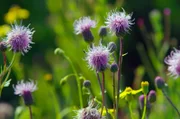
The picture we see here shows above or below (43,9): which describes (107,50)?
below

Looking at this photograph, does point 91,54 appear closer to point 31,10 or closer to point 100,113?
point 100,113

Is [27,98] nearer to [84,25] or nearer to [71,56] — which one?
[84,25]

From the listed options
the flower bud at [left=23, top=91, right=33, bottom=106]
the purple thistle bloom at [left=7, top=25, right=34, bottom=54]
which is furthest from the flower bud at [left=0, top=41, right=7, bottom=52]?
the flower bud at [left=23, top=91, right=33, bottom=106]

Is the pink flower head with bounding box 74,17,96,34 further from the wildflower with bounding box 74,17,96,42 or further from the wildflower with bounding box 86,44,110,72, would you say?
the wildflower with bounding box 86,44,110,72

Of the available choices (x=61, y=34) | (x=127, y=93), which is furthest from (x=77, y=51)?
(x=127, y=93)

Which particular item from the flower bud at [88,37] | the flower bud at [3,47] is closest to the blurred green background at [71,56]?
the flower bud at [88,37]

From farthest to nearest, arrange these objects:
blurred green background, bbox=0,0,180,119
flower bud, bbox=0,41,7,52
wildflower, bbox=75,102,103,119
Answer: blurred green background, bbox=0,0,180,119 → flower bud, bbox=0,41,7,52 → wildflower, bbox=75,102,103,119
